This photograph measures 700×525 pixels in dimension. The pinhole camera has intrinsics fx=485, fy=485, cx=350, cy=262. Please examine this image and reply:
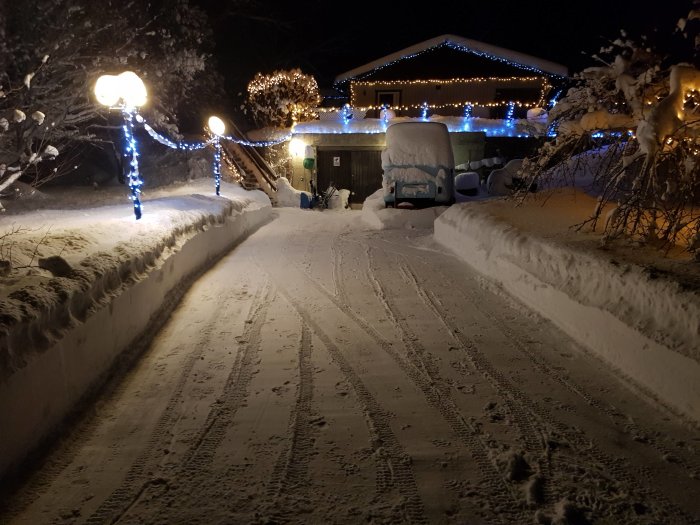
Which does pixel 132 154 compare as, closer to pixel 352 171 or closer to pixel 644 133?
pixel 644 133

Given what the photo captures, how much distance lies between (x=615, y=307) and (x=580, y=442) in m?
1.77

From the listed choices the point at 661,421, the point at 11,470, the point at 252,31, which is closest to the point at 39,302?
the point at 11,470

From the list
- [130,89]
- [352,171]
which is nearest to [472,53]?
[352,171]

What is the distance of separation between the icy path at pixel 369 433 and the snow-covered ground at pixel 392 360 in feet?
0.07

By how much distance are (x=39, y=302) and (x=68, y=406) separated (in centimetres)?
85

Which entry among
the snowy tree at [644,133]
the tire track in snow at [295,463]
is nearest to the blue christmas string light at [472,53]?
the snowy tree at [644,133]

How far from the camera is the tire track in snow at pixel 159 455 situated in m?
2.88

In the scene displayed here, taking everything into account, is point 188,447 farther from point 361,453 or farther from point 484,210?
point 484,210

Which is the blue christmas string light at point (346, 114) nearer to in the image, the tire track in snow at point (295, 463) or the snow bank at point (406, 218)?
the snow bank at point (406, 218)

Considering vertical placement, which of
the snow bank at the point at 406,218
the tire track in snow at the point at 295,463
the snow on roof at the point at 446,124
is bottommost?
the tire track in snow at the point at 295,463

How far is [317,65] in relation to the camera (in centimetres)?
3519

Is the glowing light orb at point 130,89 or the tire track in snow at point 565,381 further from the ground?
the glowing light orb at point 130,89

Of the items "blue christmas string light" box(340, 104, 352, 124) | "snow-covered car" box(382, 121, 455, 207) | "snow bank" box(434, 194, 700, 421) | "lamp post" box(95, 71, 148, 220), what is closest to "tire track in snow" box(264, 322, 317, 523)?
"snow bank" box(434, 194, 700, 421)

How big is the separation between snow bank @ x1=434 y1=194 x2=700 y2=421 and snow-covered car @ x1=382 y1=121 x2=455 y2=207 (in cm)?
635
